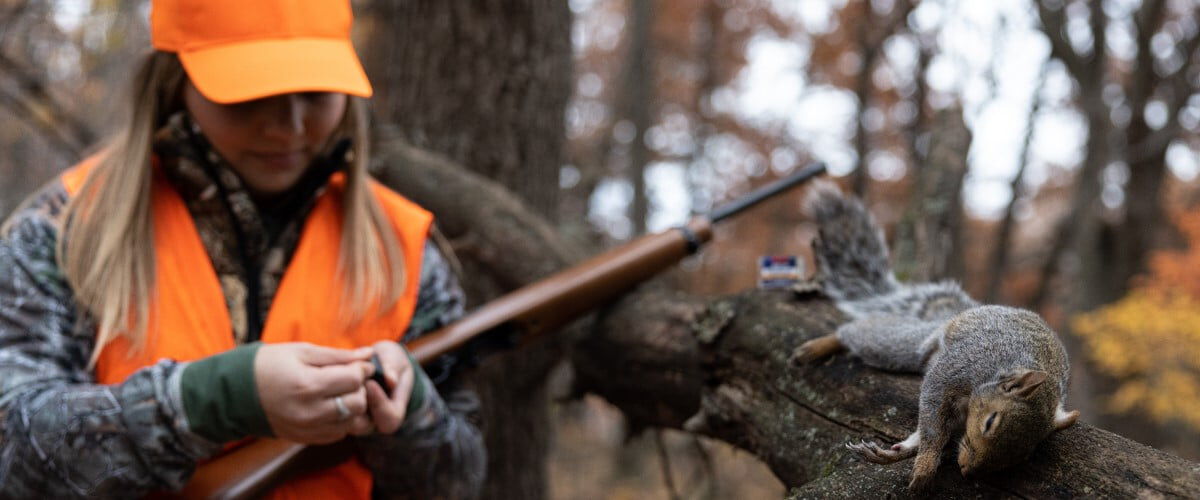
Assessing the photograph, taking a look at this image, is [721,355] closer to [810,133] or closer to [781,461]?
[781,461]

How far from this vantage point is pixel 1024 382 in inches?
48.5

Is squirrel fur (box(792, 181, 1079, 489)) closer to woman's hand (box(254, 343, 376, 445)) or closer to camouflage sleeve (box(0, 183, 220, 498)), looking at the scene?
woman's hand (box(254, 343, 376, 445))

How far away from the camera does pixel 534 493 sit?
376cm

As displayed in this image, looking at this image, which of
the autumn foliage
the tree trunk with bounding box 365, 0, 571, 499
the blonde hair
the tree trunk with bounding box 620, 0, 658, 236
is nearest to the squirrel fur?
the blonde hair

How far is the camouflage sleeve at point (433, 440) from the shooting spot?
2129 mm

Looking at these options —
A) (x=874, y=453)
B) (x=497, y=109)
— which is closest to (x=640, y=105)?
(x=497, y=109)

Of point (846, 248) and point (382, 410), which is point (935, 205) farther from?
point (382, 410)

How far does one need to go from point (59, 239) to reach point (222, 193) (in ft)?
1.24

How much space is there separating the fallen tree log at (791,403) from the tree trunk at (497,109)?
2.19ft

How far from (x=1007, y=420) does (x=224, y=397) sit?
1.49m

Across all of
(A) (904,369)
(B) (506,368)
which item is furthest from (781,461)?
(B) (506,368)

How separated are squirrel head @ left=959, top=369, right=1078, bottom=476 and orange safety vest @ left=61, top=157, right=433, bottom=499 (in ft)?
4.94

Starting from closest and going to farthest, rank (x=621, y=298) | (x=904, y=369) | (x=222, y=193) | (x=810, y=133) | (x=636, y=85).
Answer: (x=904, y=369)
(x=222, y=193)
(x=621, y=298)
(x=636, y=85)
(x=810, y=133)

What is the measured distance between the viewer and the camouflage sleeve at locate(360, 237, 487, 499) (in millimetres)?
2129
